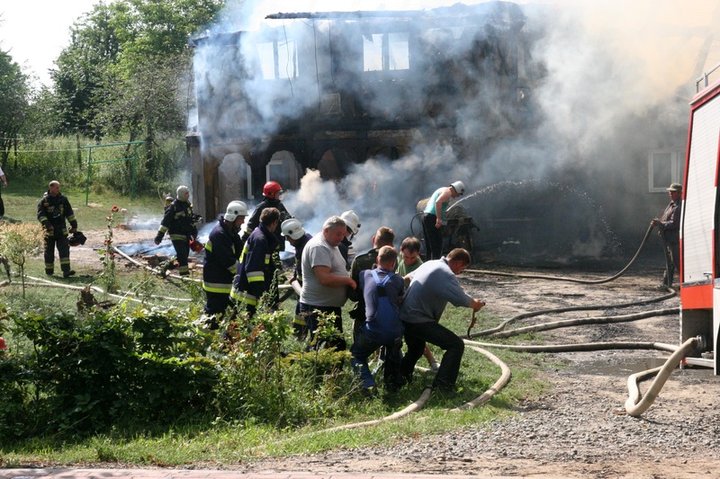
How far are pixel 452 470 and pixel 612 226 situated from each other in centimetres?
1819

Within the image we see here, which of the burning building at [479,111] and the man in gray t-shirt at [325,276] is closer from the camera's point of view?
the man in gray t-shirt at [325,276]

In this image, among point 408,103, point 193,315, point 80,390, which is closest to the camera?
point 80,390

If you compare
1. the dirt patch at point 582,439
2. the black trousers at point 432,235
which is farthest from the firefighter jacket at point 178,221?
the dirt patch at point 582,439

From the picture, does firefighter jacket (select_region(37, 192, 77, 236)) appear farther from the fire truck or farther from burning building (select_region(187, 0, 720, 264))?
the fire truck

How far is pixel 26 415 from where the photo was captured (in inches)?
314

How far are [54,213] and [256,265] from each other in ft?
27.4

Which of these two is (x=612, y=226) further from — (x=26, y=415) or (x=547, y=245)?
(x=26, y=415)

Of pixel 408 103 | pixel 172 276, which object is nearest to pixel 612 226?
pixel 408 103

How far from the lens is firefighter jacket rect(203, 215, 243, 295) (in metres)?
10.6

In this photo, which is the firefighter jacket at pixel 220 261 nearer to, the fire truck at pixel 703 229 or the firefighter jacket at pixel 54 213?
the fire truck at pixel 703 229

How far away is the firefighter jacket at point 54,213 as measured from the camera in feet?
55.4

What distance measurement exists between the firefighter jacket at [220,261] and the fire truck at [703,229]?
4.51 meters

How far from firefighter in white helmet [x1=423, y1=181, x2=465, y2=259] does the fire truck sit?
26.6 ft

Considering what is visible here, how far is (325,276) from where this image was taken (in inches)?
353
